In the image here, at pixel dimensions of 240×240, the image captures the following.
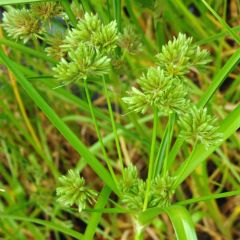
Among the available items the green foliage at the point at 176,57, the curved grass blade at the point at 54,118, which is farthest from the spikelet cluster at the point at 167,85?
the curved grass blade at the point at 54,118

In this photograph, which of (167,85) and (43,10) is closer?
(167,85)

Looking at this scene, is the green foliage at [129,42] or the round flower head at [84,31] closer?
the round flower head at [84,31]

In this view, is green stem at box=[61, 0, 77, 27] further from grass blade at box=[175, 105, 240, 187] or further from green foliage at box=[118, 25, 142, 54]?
grass blade at box=[175, 105, 240, 187]

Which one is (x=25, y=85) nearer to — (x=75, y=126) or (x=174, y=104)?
(x=174, y=104)

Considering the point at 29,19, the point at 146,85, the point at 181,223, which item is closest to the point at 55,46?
the point at 29,19

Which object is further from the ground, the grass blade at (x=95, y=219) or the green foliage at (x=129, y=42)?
the green foliage at (x=129, y=42)

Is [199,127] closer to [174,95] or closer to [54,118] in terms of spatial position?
[174,95]

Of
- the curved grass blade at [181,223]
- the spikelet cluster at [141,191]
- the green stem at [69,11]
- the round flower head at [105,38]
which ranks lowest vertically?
the curved grass blade at [181,223]

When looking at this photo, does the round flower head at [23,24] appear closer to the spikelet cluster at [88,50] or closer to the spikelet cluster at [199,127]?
the spikelet cluster at [88,50]
